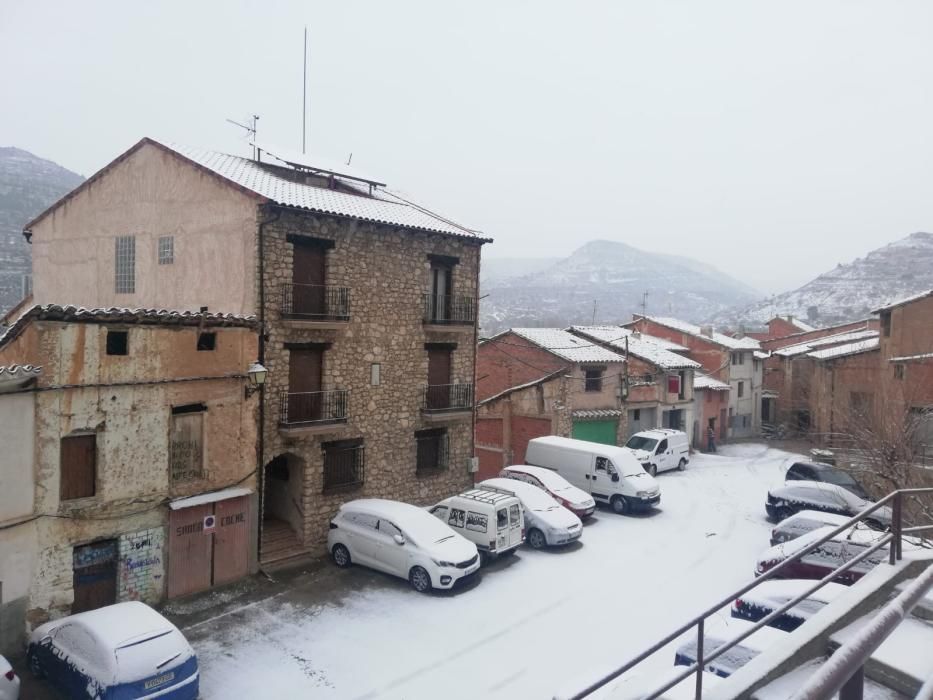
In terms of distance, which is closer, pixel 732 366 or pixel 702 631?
pixel 702 631

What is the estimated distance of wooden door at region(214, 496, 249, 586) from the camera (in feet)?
54.6

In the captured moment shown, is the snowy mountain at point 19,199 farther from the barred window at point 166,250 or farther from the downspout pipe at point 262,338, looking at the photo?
the downspout pipe at point 262,338

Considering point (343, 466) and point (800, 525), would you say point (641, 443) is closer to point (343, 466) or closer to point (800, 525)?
point (800, 525)

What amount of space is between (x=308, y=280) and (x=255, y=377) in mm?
3669

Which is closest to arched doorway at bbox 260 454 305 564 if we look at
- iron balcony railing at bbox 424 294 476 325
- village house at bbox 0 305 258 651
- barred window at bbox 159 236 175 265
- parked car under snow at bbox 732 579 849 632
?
village house at bbox 0 305 258 651

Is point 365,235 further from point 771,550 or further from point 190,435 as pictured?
point 771,550

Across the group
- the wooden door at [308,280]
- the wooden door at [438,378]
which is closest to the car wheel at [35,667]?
the wooden door at [308,280]

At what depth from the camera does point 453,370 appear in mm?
23641

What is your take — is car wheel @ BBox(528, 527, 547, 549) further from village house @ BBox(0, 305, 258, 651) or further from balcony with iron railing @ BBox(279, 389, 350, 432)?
village house @ BBox(0, 305, 258, 651)

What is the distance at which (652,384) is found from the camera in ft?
114

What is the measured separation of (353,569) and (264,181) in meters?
11.5

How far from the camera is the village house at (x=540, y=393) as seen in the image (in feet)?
97.6

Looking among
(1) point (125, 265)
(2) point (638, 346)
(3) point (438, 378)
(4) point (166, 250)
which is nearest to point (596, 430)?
(2) point (638, 346)

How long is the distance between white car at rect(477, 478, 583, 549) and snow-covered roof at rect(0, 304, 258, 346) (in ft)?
32.3
